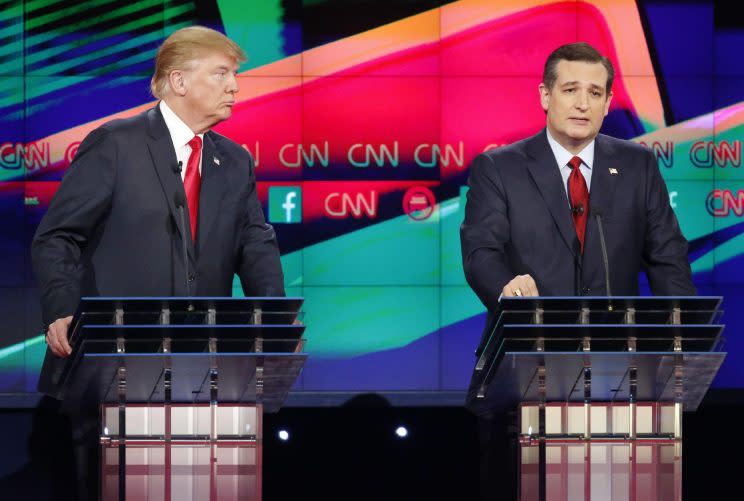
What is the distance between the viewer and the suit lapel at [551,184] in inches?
149

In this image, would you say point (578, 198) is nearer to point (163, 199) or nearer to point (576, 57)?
point (576, 57)

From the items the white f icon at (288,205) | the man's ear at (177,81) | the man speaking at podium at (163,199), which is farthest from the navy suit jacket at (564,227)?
the white f icon at (288,205)

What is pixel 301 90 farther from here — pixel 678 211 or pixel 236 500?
pixel 236 500

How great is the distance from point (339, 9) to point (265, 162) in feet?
3.20

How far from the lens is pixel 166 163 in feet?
12.1

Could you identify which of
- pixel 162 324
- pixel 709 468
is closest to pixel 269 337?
pixel 162 324

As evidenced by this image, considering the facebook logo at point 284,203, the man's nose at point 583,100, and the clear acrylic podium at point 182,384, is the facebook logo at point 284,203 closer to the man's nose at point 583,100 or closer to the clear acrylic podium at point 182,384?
the man's nose at point 583,100

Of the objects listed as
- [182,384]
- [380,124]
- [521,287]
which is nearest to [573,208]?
[521,287]

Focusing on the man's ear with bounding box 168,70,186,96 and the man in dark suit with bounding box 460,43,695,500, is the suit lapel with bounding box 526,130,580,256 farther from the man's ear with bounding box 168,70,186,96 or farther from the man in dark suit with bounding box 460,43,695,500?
the man's ear with bounding box 168,70,186,96

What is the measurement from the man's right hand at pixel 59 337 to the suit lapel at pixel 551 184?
130cm

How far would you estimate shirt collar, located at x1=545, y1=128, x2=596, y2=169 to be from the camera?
392 centimetres

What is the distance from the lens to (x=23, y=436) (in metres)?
4.36

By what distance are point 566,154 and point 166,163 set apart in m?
1.08

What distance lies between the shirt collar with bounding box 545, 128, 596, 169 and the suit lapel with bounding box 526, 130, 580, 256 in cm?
2
